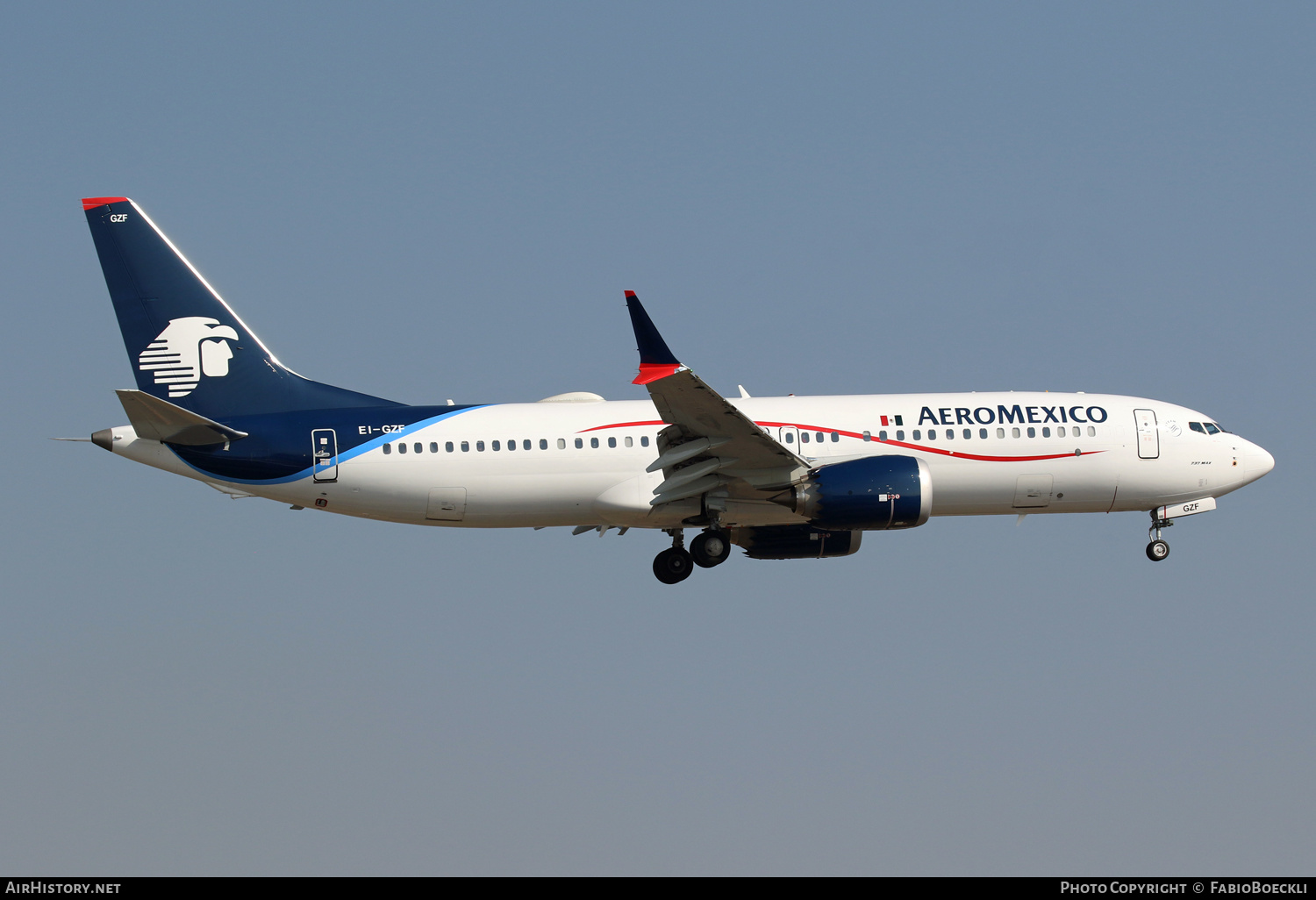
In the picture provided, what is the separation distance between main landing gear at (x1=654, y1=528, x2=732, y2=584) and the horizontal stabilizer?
39.8ft

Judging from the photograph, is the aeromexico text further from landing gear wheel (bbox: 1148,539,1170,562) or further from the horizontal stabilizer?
the horizontal stabilizer

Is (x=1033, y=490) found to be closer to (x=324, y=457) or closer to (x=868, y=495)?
(x=868, y=495)

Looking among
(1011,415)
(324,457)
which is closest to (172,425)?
(324,457)

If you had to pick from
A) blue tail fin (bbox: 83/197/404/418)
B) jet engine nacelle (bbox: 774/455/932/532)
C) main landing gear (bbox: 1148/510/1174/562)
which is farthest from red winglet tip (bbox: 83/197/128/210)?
main landing gear (bbox: 1148/510/1174/562)

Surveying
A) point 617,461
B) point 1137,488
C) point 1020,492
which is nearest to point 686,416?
point 617,461

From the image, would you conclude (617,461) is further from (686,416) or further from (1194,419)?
(1194,419)

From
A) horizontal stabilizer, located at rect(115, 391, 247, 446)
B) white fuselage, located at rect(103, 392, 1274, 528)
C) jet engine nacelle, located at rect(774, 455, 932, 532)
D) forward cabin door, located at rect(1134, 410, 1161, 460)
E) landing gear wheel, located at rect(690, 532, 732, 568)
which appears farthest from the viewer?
forward cabin door, located at rect(1134, 410, 1161, 460)

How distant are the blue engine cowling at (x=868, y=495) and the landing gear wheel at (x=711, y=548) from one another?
3.25 metres

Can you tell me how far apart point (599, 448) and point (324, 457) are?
7.41m

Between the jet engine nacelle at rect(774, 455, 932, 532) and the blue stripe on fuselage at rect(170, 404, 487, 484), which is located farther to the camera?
the blue stripe on fuselage at rect(170, 404, 487, 484)

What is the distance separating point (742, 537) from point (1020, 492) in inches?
325

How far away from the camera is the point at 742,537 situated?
45.3m

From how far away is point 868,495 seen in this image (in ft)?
130

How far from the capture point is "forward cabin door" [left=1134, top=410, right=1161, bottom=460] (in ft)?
144
